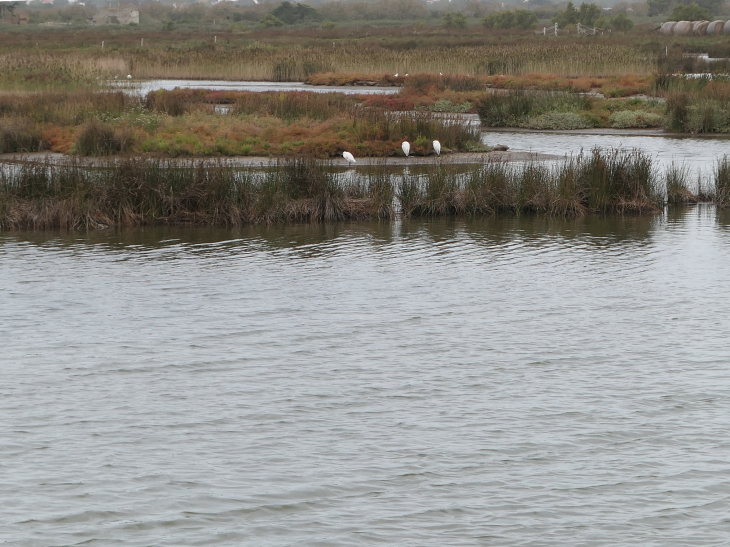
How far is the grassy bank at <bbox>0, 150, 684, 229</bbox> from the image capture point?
15.0m

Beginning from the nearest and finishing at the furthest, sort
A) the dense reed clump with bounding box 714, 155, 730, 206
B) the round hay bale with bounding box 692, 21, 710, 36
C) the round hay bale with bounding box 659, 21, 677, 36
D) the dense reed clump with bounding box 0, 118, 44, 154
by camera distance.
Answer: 1. the dense reed clump with bounding box 714, 155, 730, 206
2. the dense reed clump with bounding box 0, 118, 44, 154
3. the round hay bale with bounding box 692, 21, 710, 36
4. the round hay bale with bounding box 659, 21, 677, 36

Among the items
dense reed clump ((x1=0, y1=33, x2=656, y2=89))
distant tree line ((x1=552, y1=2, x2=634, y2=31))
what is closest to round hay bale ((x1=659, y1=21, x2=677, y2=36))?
distant tree line ((x1=552, y1=2, x2=634, y2=31))

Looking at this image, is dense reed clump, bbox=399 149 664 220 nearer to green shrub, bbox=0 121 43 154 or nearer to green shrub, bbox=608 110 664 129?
green shrub, bbox=0 121 43 154

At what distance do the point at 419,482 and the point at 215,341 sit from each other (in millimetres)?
3611

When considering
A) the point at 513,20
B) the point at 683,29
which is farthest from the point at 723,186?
the point at 513,20

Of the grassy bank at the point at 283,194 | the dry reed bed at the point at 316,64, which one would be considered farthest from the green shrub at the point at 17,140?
the dry reed bed at the point at 316,64

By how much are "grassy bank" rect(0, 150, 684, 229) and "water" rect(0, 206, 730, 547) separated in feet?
6.13

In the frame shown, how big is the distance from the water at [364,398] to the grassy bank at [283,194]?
6.13 ft

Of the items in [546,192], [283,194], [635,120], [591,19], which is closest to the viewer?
[283,194]

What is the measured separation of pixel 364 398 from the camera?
766 centimetres

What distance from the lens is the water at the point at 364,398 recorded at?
5.73m

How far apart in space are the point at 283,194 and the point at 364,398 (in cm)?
825

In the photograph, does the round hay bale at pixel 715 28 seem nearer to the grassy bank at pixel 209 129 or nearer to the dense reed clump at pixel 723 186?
the grassy bank at pixel 209 129

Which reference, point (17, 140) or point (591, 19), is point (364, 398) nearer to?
point (17, 140)
